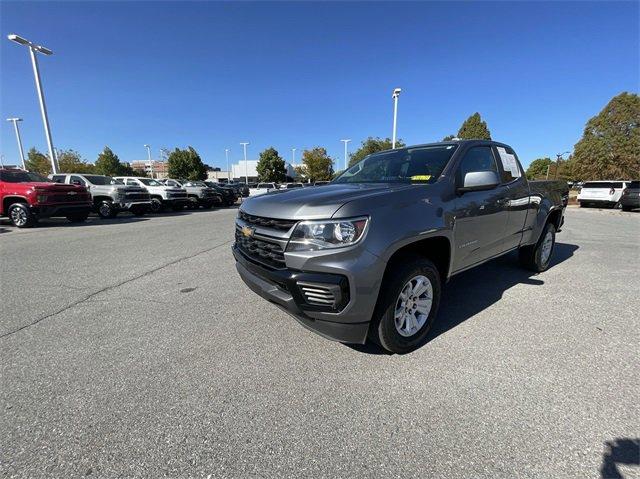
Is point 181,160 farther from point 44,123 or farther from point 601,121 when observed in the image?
point 601,121

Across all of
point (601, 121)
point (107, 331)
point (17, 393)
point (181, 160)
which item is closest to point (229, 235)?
point (107, 331)

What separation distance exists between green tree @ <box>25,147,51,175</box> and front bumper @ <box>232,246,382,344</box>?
5740 cm

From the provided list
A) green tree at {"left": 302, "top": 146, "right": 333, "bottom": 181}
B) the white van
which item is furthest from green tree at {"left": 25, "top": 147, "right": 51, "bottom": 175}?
the white van

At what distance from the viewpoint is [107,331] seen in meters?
3.17

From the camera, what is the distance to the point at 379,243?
227cm

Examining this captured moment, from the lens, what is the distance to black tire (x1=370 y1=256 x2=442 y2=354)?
2.42 meters

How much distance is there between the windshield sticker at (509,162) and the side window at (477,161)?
0.92 ft

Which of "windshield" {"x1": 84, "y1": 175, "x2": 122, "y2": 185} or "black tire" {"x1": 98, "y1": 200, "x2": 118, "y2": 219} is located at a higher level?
"windshield" {"x1": 84, "y1": 175, "x2": 122, "y2": 185}

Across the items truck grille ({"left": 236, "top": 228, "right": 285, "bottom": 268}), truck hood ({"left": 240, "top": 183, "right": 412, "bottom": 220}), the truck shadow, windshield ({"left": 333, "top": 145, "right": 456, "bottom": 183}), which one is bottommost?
the truck shadow

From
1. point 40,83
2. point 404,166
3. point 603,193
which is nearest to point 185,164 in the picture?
point 40,83

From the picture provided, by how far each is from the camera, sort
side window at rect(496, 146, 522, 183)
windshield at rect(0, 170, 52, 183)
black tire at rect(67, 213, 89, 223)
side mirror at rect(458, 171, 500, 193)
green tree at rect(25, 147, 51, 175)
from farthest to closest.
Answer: green tree at rect(25, 147, 51, 175), black tire at rect(67, 213, 89, 223), windshield at rect(0, 170, 52, 183), side window at rect(496, 146, 522, 183), side mirror at rect(458, 171, 500, 193)

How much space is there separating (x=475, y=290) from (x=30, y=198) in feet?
44.0

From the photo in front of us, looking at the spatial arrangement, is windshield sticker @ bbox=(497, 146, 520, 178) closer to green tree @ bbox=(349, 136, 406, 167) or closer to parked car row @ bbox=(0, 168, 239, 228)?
parked car row @ bbox=(0, 168, 239, 228)

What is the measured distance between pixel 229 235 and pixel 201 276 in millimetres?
4291
